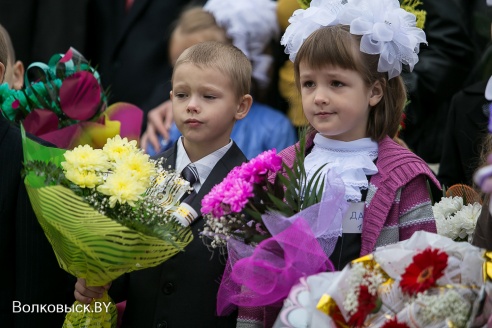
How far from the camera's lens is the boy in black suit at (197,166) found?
3.90 m

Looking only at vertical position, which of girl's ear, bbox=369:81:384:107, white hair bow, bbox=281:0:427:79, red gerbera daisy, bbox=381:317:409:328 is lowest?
red gerbera daisy, bbox=381:317:409:328

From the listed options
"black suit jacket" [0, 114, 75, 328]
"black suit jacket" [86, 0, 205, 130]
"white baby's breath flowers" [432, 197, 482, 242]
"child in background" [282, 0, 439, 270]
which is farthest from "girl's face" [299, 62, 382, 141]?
"black suit jacket" [86, 0, 205, 130]

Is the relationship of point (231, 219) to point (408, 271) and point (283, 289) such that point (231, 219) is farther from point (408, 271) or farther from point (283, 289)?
point (408, 271)

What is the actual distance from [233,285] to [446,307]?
0.93 meters

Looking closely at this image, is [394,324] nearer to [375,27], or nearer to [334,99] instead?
[334,99]

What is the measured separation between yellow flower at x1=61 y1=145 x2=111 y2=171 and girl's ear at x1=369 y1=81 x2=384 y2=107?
3.55 feet

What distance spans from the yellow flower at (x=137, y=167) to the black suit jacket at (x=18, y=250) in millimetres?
538

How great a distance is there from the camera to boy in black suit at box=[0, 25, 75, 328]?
388cm

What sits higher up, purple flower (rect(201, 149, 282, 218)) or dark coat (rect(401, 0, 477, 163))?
purple flower (rect(201, 149, 282, 218))

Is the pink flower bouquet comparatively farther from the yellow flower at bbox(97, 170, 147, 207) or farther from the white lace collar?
the yellow flower at bbox(97, 170, 147, 207)

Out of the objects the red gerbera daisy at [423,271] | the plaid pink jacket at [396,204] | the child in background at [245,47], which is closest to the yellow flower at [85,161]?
the plaid pink jacket at [396,204]

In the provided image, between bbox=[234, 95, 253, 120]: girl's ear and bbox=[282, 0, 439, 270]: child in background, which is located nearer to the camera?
bbox=[282, 0, 439, 270]: child in background

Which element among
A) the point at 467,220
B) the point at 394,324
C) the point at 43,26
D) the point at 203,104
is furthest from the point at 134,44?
the point at 394,324

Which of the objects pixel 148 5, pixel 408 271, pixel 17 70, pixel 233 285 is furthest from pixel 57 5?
pixel 408 271
